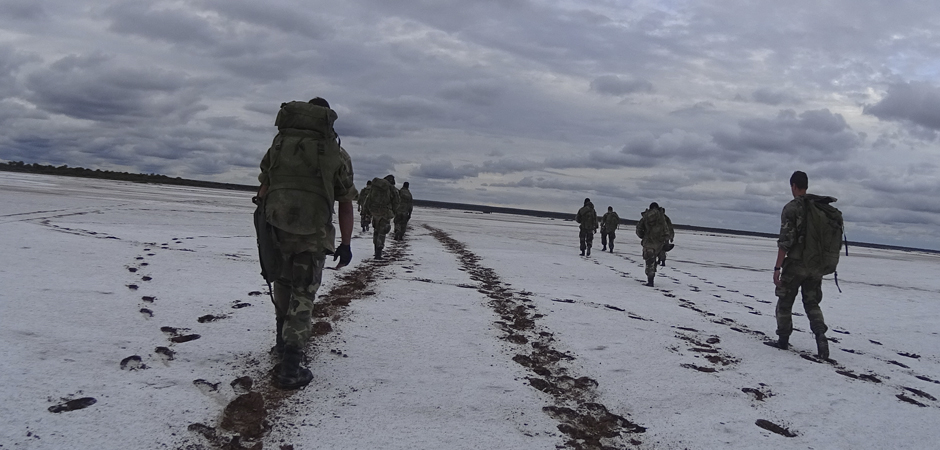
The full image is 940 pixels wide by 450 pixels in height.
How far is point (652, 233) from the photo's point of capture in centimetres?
1236

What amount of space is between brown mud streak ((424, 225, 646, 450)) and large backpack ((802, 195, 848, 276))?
2.99 metres

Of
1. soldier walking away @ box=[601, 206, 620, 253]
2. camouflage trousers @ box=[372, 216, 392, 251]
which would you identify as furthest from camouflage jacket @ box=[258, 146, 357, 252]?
soldier walking away @ box=[601, 206, 620, 253]

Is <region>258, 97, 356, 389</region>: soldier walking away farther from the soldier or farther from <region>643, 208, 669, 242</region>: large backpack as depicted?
<region>643, 208, 669, 242</region>: large backpack

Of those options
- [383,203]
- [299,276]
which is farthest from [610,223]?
[299,276]

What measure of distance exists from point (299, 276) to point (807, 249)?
17.6ft

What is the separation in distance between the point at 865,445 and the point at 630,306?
4764mm

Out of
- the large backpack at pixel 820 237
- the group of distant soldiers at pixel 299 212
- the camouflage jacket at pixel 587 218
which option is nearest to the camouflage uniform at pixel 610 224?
the camouflage jacket at pixel 587 218

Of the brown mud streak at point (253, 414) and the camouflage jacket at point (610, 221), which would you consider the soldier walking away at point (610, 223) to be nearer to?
the camouflage jacket at point (610, 221)

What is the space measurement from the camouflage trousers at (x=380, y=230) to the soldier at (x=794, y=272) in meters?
8.14

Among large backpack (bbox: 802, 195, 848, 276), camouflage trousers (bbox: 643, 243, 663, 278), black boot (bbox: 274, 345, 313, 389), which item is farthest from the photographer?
camouflage trousers (bbox: 643, 243, 663, 278)

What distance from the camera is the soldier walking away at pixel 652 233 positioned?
12.0 metres

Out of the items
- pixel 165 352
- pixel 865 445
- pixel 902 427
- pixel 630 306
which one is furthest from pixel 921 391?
pixel 165 352

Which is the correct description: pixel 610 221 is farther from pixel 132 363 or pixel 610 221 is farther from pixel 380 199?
pixel 132 363

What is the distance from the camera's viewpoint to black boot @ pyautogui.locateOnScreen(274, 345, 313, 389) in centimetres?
407
